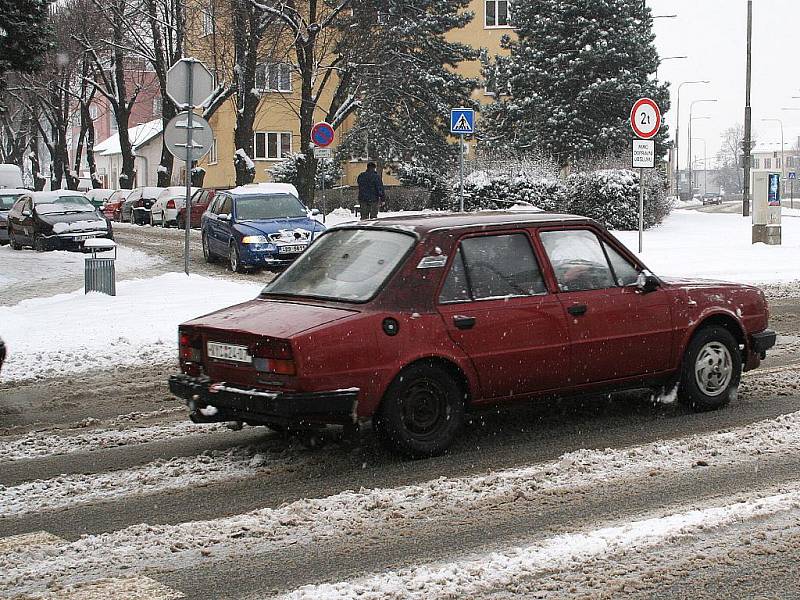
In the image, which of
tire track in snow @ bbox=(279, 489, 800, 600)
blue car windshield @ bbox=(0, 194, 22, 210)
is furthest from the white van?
tire track in snow @ bbox=(279, 489, 800, 600)

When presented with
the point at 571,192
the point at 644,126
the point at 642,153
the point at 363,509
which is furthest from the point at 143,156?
the point at 363,509

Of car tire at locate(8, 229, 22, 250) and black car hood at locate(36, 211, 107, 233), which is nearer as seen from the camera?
black car hood at locate(36, 211, 107, 233)

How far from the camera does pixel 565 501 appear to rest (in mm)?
6098

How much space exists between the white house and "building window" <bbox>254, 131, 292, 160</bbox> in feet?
21.8

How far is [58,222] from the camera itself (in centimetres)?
2856

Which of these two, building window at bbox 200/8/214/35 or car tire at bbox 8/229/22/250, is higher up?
building window at bbox 200/8/214/35

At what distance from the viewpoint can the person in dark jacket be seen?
3153cm

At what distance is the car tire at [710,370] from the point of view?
27.2 ft

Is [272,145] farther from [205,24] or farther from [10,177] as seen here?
[205,24]

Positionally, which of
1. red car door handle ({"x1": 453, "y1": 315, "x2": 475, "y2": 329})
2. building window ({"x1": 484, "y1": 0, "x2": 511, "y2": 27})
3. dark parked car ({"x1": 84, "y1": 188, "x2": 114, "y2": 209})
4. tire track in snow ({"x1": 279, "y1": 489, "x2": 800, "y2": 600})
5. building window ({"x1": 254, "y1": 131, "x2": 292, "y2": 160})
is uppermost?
building window ({"x1": 484, "y1": 0, "x2": 511, "y2": 27})

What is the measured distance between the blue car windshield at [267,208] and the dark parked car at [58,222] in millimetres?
6421

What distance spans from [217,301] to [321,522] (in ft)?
31.7

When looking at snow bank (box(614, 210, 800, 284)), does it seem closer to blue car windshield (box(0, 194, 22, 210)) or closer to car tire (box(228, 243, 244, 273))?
car tire (box(228, 243, 244, 273))

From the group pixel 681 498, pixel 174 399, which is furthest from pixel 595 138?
pixel 681 498
